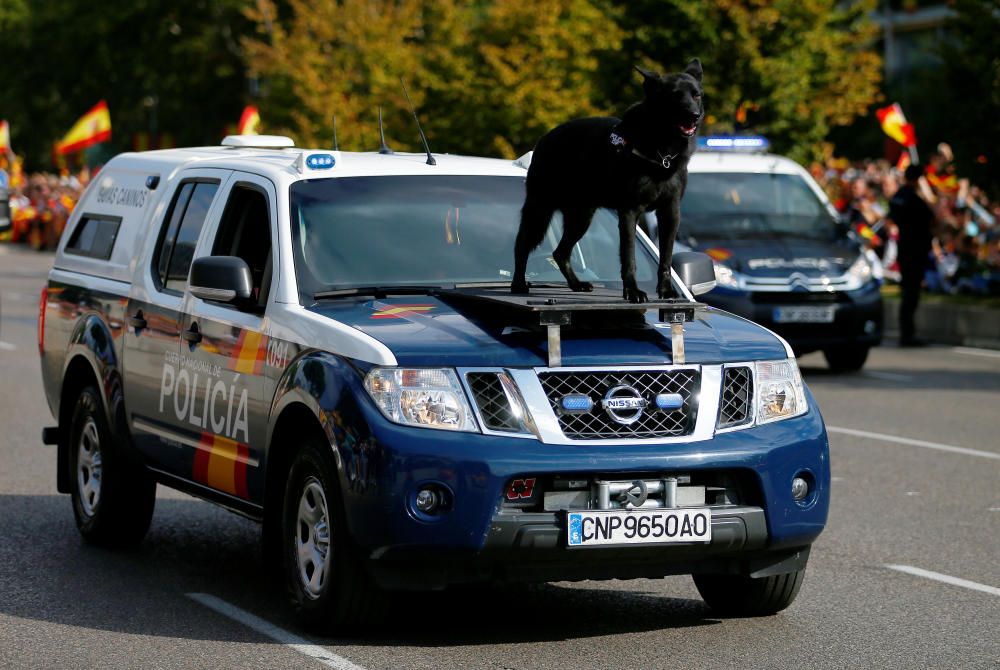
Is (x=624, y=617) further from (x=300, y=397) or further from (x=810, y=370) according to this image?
(x=810, y=370)

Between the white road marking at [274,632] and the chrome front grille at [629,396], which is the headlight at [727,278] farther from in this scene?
the chrome front grille at [629,396]

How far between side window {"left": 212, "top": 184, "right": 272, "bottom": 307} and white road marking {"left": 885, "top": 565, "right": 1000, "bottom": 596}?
10.1ft

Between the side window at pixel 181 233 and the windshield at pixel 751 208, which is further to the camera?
the windshield at pixel 751 208

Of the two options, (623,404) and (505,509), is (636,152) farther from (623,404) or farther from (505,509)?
(505,509)

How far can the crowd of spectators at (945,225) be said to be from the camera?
24.0 m

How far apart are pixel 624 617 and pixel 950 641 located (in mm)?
1232

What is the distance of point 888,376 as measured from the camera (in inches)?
718

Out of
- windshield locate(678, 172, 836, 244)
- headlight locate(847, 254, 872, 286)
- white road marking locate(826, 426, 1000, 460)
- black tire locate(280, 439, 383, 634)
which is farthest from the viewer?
windshield locate(678, 172, 836, 244)

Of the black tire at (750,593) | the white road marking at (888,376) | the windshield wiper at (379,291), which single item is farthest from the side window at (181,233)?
the white road marking at (888,376)

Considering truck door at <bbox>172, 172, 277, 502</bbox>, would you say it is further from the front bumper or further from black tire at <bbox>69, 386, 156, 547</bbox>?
the front bumper

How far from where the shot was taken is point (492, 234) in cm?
800

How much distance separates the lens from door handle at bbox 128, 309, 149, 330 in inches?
340

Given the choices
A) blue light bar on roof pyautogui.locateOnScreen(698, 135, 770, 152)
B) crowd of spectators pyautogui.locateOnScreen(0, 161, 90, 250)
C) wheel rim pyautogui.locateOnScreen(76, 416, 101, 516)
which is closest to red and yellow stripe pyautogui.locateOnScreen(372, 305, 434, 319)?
wheel rim pyautogui.locateOnScreen(76, 416, 101, 516)

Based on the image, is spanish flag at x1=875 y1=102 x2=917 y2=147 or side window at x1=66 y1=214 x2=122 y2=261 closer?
side window at x1=66 y1=214 x2=122 y2=261
